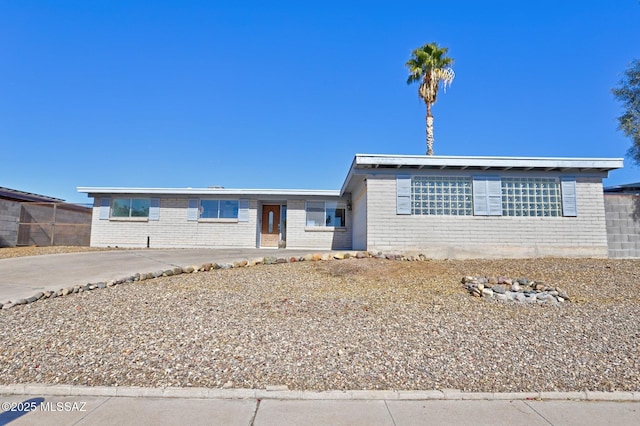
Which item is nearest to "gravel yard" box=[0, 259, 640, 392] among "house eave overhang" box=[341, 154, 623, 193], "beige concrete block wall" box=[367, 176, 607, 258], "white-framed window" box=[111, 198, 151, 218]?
"beige concrete block wall" box=[367, 176, 607, 258]

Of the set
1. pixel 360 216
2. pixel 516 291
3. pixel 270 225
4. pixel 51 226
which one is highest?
pixel 360 216

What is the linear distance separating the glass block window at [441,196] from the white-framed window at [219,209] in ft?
28.1

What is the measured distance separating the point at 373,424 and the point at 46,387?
3125 millimetres

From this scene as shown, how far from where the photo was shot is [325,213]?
1644 centimetres

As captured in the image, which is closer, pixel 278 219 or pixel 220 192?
pixel 220 192

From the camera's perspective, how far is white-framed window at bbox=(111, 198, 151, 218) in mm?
16375

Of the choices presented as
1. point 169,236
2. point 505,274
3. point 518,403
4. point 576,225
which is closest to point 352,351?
point 518,403

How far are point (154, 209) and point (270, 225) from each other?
5372 millimetres

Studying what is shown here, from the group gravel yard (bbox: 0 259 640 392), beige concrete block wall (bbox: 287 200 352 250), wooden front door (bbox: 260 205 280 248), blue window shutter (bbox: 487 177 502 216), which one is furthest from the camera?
wooden front door (bbox: 260 205 280 248)

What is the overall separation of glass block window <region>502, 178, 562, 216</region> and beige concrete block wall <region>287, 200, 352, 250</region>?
6.72 m

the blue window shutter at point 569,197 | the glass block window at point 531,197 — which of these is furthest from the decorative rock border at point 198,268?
the blue window shutter at point 569,197

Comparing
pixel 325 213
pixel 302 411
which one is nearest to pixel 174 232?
pixel 325 213

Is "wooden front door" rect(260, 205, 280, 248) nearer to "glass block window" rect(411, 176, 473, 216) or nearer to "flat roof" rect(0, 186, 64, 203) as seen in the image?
"glass block window" rect(411, 176, 473, 216)

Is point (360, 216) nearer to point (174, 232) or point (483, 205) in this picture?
point (483, 205)
